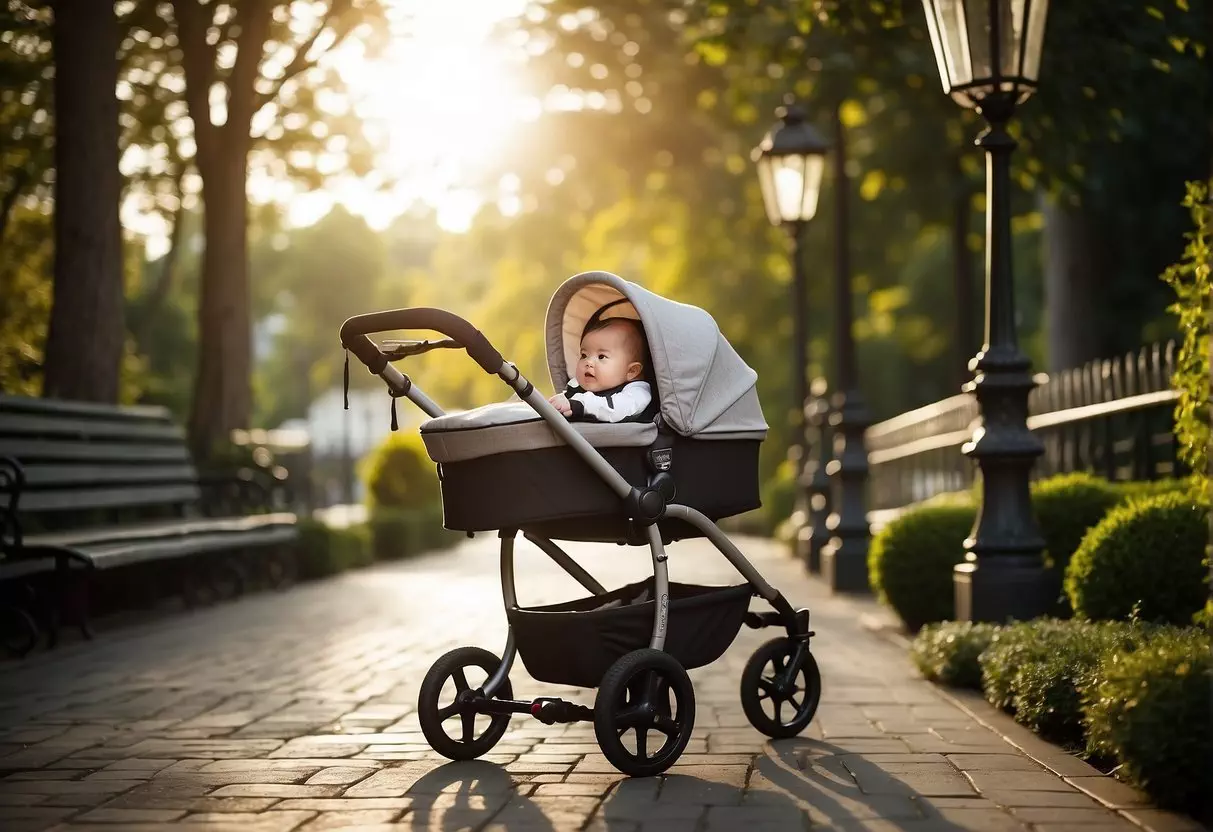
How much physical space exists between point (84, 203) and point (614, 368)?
8.06 m

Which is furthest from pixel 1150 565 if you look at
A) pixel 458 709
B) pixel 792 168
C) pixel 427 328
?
pixel 792 168

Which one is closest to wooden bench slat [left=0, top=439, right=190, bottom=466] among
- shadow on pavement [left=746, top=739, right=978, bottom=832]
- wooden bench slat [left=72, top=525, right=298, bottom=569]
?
wooden bench slat [left=72, top=525, right=298, bottom=569]

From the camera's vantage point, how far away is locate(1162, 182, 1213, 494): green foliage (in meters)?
6.79

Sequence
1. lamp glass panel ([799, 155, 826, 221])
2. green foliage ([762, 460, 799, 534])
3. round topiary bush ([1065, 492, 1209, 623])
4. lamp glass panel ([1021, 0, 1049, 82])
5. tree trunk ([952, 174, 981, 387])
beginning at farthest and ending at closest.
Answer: green foliage ([762, 460, 799, 534]), tree trunk ([952, 174, 981, 387]), lamp glass panel ([799, 155, 826, 221]), lamp glass panel ([1021, 0, 1049, 82]), round topiary bush ([1065, 492, 1209, 623])

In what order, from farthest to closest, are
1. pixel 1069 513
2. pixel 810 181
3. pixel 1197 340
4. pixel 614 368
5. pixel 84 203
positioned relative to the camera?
pixel 810 181, pixel 84 203, pixel 1069 513, pixel 1197 340, pixel 614 368

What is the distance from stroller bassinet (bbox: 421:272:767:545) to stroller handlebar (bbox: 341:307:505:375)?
0.25m

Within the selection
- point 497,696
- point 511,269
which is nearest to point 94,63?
point 497,696

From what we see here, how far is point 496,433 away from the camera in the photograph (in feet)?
18.0

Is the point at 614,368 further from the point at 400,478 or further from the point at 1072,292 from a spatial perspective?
the point at 400,478

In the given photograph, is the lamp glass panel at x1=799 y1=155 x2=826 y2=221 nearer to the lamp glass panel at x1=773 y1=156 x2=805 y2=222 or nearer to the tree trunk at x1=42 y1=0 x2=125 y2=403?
the lamp glass panel at x1=773 y1=156 x2=805 y2=222

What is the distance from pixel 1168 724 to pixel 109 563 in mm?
6852

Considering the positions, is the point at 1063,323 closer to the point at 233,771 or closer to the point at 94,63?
the point at 94,63

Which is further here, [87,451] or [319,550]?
[319,550]

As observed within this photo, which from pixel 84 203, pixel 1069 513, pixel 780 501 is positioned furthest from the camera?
pixel 780 501
